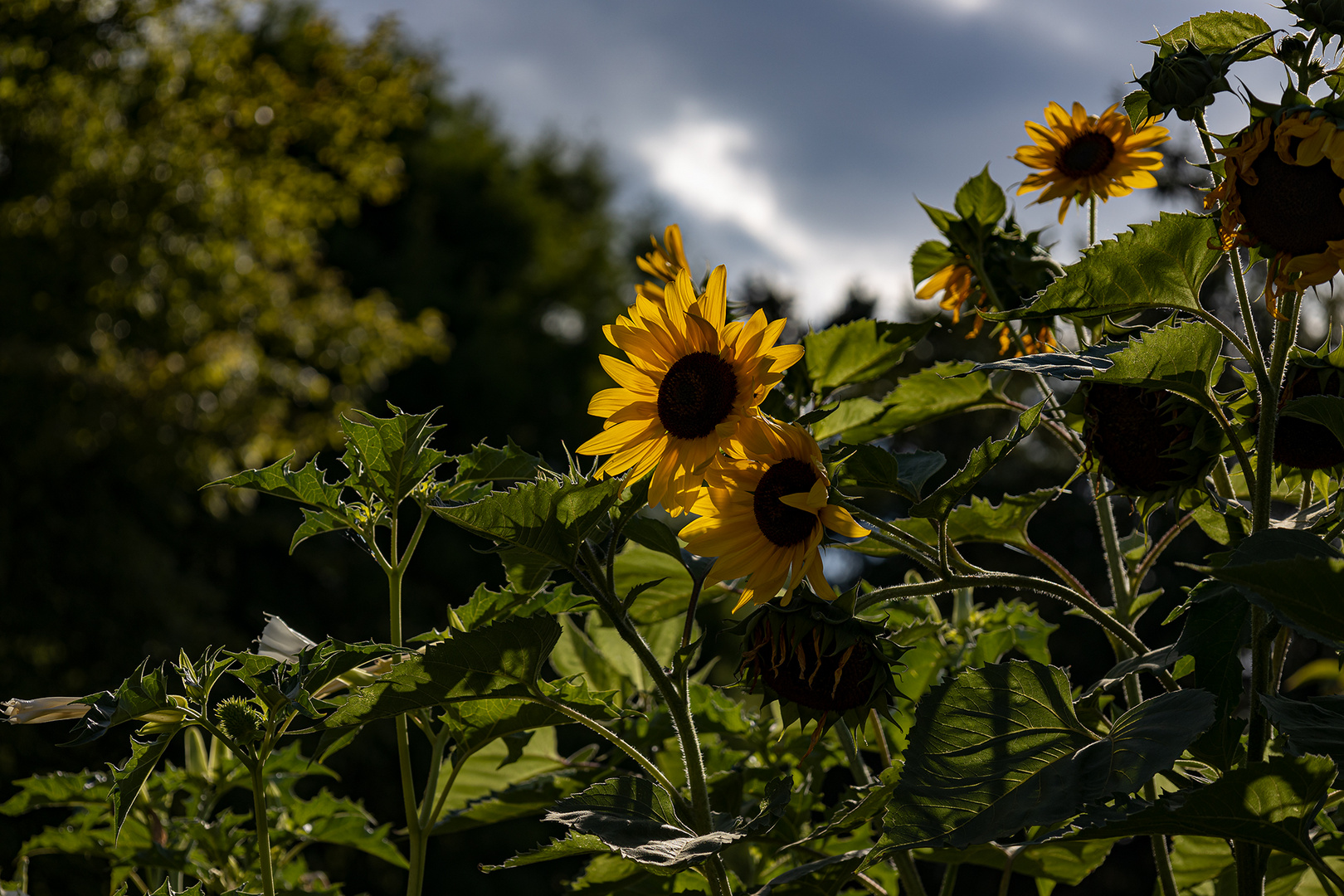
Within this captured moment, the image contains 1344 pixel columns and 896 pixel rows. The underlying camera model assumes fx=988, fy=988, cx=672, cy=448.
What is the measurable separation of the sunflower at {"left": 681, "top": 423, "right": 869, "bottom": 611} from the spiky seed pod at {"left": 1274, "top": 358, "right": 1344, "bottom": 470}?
0.71 ft

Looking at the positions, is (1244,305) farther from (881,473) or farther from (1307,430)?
(881,473)

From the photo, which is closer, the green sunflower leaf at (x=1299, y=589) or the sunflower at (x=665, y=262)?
the green sunflower leaf at (x=1299, y=589)

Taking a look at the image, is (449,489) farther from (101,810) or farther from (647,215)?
(647,215)

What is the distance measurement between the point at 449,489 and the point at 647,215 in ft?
41.1

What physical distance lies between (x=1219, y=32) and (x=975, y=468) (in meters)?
0.25

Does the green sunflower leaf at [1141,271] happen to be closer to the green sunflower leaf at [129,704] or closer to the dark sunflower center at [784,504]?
the dark sunflower center at [784,504]

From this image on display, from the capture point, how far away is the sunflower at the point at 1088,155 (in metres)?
0.65

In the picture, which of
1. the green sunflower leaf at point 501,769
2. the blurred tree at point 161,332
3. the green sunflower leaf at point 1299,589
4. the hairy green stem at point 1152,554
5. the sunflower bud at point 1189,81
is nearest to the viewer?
the green sunflower leaf at point 1299,589

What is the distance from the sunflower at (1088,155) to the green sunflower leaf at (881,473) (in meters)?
0.26

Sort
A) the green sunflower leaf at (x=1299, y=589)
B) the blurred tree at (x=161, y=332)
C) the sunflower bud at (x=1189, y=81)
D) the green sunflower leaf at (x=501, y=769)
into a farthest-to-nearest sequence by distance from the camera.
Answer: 1. the blurred tree at (x=161, y=332)
2. the green sunflower leaf at (x=501, y=769)
3. the sunflower bud at (x=1189, y=81)
4. the green sunflower leaf at (x=1299, y=589)

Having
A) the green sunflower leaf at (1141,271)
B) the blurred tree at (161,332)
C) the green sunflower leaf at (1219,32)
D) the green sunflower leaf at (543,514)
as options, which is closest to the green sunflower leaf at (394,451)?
the green sunflower leaf at (543,514)

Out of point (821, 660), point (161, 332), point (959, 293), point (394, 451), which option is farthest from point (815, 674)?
point (161, 332)

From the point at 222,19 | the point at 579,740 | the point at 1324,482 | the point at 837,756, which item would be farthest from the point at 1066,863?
the point at 222,19

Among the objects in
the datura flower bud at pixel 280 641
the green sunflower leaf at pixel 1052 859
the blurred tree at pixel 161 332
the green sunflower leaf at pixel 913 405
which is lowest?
the green sunflower leaf at pixel 1052 859
